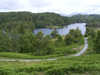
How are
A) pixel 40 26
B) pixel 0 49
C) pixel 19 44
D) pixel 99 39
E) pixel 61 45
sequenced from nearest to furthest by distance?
pixel 99 39
pixel 0 49
pixel 19 44
pixel 61 45
pixel 40 26

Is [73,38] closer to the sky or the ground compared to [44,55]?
closer to the sky

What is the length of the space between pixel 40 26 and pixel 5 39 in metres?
85.1

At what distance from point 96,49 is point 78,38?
1864cm

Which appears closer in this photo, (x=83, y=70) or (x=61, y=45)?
(x=83, y=70)

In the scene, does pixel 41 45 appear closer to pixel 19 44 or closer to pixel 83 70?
pixel 19 44

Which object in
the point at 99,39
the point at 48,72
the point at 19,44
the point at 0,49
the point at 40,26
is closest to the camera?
the point at 48,72

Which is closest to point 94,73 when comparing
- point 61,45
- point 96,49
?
point 96,49

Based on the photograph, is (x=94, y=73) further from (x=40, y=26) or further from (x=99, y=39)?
(x=40, y=26)

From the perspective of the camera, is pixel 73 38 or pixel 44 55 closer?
pixel 44 55

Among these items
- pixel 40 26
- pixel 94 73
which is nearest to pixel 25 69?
pixel 94 73

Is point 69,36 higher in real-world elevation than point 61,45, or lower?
higher

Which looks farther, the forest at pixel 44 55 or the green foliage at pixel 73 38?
the green foliage at pixel 73 38

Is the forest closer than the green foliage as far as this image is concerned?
Yes

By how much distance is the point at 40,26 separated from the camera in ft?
381
